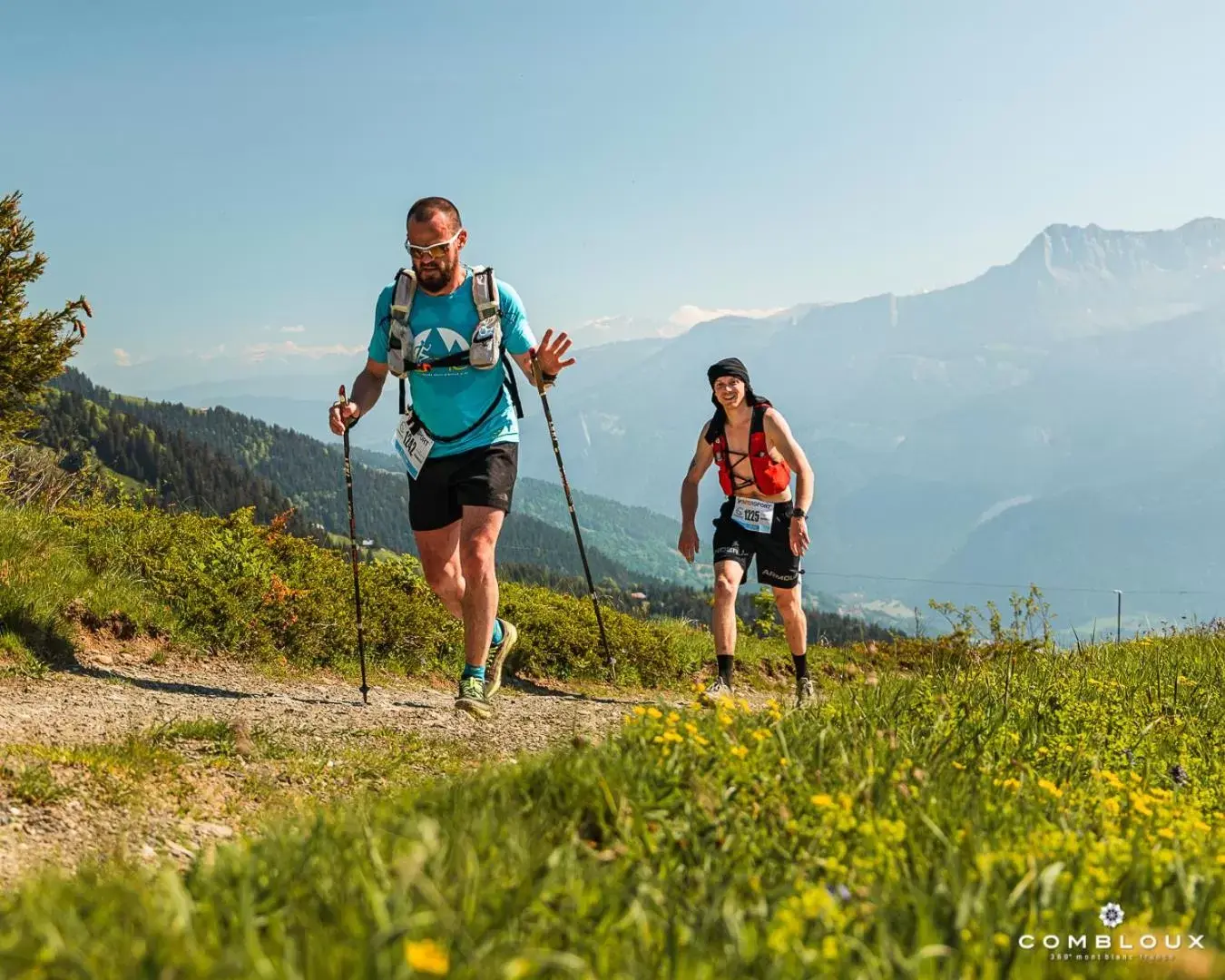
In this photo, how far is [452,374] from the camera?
264 inches

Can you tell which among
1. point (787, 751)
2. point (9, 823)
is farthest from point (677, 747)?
point (9, 823)

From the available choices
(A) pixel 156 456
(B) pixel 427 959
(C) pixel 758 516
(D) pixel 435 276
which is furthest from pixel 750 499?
(A) pixel 156 456

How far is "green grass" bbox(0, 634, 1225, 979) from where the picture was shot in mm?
1733

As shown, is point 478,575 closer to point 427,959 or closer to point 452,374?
point 452,374

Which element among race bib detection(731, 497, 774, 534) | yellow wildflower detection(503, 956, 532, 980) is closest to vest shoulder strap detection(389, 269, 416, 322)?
race bib detection(731, 497, 774, 534)

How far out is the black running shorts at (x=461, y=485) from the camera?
6.66 meters

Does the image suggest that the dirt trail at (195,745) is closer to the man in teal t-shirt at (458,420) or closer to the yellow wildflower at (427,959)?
the man in teal t-shirt at (458,420)

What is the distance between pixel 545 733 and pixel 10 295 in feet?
53.7

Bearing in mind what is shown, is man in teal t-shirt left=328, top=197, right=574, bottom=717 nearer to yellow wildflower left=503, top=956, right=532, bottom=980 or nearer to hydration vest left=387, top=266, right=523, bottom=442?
hydration vest left=387, top=266, right=523, bottom=442

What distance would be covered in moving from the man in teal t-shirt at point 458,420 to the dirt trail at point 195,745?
2.57ft

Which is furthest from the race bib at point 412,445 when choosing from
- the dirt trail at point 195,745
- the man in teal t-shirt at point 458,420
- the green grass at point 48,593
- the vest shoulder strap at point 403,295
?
the green grass at point 48,593

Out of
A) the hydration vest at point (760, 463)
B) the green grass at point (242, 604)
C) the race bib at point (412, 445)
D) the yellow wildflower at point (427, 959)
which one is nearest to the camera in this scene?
the yellow wildflower at point (427, 959)

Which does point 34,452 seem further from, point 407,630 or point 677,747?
point 677,747

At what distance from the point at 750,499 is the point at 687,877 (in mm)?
6101
